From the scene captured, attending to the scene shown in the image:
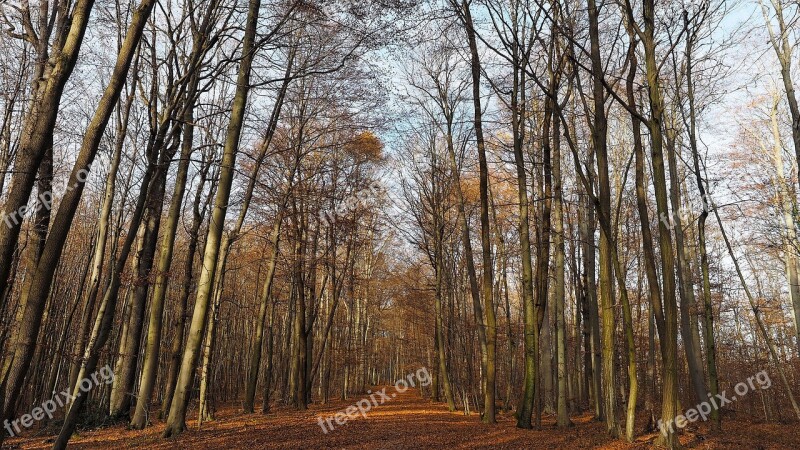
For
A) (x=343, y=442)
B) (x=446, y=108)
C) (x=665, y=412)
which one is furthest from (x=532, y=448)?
(x=446, y=108)

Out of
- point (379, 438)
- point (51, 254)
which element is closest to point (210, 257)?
point (51, 254)

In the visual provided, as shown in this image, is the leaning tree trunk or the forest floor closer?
the leaning tree trunk

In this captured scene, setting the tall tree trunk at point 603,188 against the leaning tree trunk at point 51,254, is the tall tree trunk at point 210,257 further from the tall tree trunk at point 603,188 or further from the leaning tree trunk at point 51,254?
the tall tree trunk at point 603,188

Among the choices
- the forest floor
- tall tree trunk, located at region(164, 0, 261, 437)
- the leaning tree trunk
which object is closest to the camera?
the leaning tree trunk

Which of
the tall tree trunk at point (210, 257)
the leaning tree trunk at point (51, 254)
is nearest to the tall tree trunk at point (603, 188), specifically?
the tall tree trunk at point (210, 257)
